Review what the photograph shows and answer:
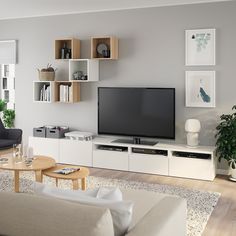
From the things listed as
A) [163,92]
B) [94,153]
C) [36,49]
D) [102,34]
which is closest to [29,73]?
[36,49]

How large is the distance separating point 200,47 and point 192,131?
4.06 ft

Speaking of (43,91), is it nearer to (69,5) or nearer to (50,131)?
(50,131)

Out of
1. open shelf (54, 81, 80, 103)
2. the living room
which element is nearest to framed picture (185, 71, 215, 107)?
the living room

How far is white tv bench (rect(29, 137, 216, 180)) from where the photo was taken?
16.6 feet

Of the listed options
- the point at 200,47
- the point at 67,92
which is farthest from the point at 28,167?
the point at 200,47

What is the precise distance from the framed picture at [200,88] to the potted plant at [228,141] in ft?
1.28

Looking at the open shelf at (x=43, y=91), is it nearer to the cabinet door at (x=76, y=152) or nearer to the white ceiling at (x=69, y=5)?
the cabinet door at (x=76, y=152)

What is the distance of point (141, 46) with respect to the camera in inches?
225

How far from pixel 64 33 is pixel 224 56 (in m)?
2.75

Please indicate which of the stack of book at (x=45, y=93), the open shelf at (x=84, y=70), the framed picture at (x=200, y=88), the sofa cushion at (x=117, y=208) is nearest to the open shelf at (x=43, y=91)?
the stack of book at (x=45, y=93)

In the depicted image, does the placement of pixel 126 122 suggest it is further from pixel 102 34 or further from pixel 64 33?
pixel 64 33

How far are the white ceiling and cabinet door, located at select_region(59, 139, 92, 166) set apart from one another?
7.00ft

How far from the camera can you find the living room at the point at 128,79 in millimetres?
5078

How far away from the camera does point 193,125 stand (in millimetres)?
5184
